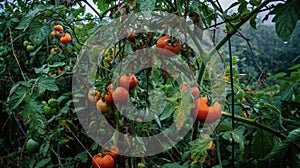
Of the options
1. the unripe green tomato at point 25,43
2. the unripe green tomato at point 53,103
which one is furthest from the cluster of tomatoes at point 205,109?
the unripe green tomato at point 25,43

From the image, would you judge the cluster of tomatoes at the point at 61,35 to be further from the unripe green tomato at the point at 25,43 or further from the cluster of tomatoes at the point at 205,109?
the cluster of tomatoes at the point at 205,109

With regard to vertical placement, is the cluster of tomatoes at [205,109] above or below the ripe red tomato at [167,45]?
below

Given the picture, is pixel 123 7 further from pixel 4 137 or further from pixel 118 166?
pixel 4 137

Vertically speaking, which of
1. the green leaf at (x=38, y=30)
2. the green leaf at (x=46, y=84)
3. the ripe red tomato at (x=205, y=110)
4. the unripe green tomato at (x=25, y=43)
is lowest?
the ripe red tomato at (x=205, y=110)

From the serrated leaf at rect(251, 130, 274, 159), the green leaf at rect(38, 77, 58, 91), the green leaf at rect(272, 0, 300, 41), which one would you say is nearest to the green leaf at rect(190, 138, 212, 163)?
the serrated leaf at rect(251, 130, 274, 159)

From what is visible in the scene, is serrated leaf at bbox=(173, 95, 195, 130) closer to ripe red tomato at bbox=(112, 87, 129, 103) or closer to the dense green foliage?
the dense green foliage

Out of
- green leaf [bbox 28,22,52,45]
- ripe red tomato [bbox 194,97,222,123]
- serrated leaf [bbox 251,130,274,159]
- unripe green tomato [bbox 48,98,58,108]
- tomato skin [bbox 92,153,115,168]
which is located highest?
green leaf [bbox 28,22,52,45]

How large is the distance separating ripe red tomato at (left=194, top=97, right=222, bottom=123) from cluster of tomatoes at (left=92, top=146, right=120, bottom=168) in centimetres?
32

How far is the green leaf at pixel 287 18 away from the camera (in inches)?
21.9

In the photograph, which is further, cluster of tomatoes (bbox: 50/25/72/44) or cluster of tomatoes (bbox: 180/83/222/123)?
cluster of tomatoes (bbox: 50/25/72/44)

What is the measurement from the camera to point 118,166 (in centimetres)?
100

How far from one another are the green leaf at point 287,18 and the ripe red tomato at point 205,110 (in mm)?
215

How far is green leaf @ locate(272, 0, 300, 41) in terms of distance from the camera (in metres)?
0.56

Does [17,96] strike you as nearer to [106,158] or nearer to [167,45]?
[106,158]
